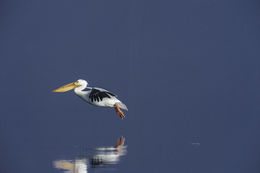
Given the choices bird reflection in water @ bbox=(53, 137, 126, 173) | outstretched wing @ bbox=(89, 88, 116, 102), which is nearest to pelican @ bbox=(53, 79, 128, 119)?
outstretched wing @ bbox=(89, 88, 116, 102)

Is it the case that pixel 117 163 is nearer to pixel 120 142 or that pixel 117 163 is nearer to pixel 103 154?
pixel 103 154

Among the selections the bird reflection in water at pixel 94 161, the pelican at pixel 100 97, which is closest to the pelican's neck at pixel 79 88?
the pelican at pixel 100 97

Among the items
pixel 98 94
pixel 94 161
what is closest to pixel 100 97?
pixel 98 94

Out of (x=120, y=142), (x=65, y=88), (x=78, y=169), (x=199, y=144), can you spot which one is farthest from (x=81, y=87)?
(x=78, y=169)

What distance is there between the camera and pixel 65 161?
8.20 m

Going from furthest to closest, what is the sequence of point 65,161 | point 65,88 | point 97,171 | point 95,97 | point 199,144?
1. point 65,88
2. point 95,97
3. point 199,144
4. point 65,161
5. point 97,171

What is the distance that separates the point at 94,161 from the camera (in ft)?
27.0

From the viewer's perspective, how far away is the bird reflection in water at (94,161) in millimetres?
7870

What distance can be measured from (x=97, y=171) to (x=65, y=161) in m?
0.74

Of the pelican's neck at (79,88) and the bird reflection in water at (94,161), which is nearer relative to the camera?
the bird reflection in water at (94,161)

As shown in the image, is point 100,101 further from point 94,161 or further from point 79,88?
point 94,161

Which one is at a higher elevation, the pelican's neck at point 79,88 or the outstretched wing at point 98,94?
the pelican's neck at point 79,88

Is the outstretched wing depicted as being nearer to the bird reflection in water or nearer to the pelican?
the pelican

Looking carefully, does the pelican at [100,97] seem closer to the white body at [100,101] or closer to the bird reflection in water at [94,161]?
the white body at [100,101]
